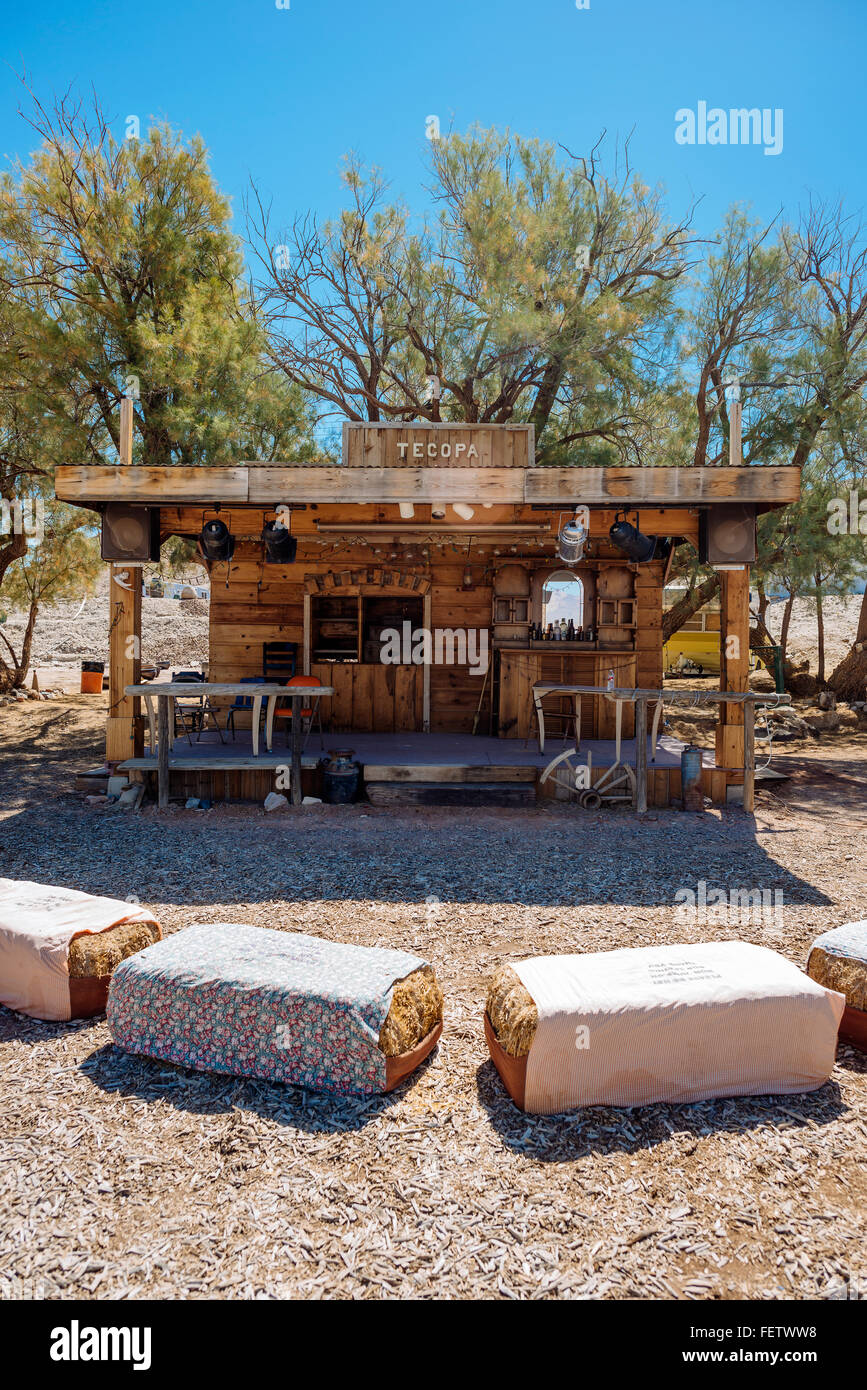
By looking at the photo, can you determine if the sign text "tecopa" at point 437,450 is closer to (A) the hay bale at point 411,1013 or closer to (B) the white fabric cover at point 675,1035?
(A) the hay bale at point 411,1013

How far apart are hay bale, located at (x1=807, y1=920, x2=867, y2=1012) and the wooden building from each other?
4529 mm

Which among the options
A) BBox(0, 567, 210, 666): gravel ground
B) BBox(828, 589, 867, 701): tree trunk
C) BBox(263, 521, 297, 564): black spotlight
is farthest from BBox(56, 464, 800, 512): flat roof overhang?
BBox(0, 567, 210, 666): gravel ground

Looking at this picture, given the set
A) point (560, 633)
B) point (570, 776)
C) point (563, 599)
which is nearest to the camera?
point (570, 776)

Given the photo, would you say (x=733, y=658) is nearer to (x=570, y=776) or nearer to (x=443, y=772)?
(x=570, y=776)

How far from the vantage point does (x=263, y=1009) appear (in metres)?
2.91

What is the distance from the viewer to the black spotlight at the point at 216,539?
792 centimetres

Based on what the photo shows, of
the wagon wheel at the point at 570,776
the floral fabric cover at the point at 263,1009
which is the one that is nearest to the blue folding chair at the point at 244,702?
the wagon wheel at the point at 570,776

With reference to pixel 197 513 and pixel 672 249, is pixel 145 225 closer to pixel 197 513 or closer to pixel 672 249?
pixel 197 513

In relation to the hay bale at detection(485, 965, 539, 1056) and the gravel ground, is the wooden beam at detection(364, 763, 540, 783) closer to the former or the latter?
the hay bale at detection(485, 965, 539, 1056)

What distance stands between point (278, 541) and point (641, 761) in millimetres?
4253

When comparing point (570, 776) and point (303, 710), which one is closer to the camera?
point (570, 776)

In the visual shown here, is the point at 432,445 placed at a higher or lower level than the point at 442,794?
higher

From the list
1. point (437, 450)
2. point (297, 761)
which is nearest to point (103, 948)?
point (297, 761)

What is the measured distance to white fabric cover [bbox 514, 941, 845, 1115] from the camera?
9.06 feet
